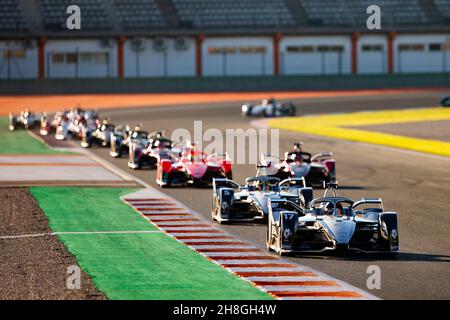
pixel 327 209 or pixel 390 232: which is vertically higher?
pixel 327 209

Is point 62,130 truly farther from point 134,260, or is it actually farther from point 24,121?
point 134,260

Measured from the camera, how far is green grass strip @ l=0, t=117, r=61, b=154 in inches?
1838

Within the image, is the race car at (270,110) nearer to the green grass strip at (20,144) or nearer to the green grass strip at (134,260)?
the green grass strip at (20,144)

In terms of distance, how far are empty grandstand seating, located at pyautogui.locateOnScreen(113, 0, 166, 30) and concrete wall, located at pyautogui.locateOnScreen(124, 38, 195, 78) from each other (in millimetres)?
2589

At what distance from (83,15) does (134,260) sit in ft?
263

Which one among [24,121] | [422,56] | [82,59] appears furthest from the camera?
[422,56]

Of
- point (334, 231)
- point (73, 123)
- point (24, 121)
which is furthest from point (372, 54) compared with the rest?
point (334, 231)

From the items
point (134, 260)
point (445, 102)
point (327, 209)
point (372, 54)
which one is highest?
point (372, 54)

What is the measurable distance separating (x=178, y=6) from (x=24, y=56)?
14.5 metres

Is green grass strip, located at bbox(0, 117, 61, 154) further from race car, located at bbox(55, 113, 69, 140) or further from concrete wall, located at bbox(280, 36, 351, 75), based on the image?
concrete wall, located at bbox(280, 36, 351, 75)

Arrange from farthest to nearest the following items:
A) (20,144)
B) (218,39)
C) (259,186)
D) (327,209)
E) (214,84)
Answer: (218,39) < (214,84) < (20,144) < (259,186) < (327,209)

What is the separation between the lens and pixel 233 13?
327 feet

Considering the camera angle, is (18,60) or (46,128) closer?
(46,128)

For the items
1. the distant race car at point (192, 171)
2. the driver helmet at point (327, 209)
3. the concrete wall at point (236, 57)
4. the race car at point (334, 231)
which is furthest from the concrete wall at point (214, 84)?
the race car at point (334, 231)
